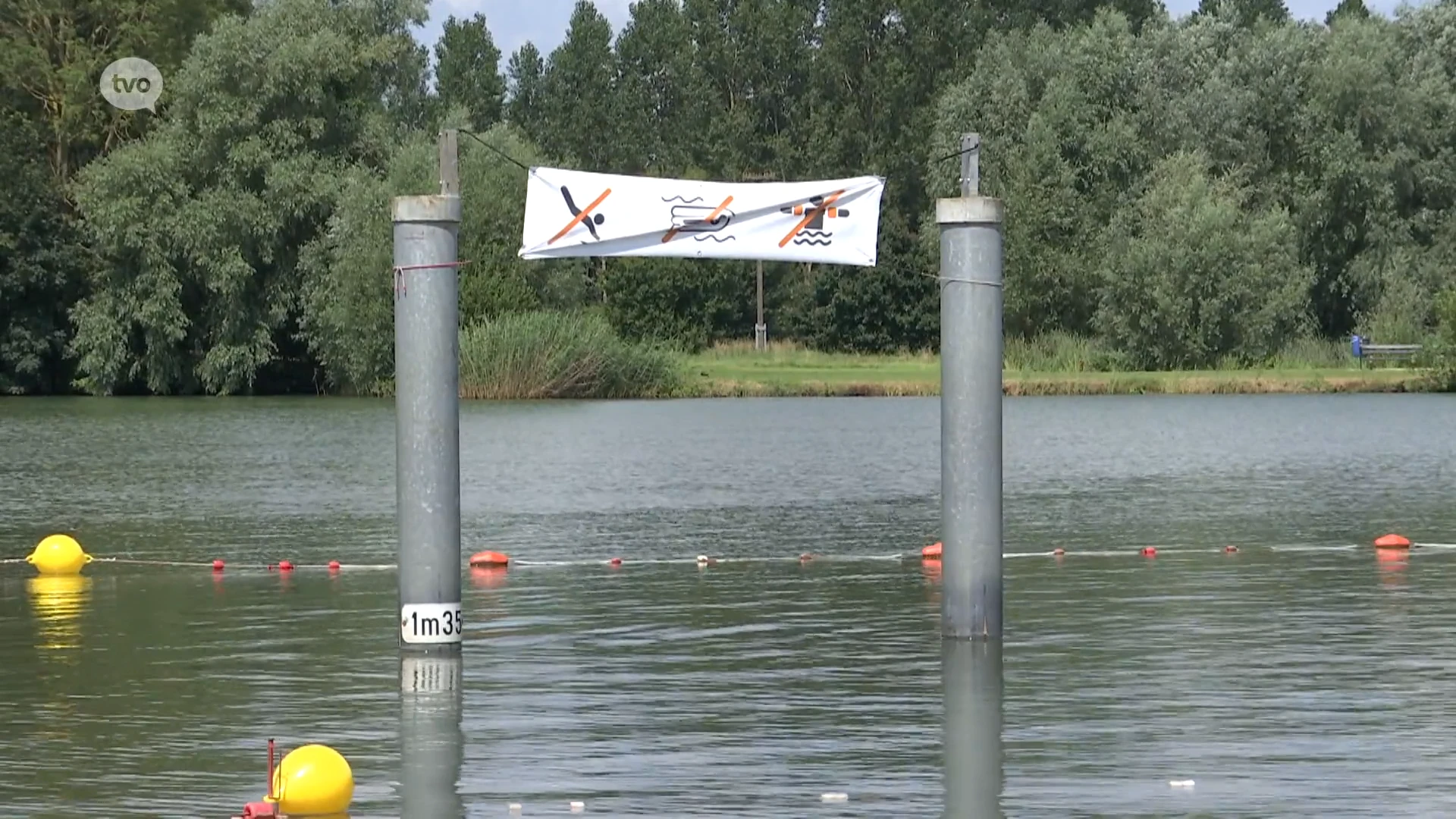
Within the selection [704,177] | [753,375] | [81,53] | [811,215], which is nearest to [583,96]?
[704,177]

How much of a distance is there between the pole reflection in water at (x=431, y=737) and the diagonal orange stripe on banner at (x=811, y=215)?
340cm

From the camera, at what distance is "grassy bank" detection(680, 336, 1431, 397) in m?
71.5

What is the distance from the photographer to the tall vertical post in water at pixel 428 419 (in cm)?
1471

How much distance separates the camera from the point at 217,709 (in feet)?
42.3

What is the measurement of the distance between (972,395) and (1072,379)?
59.6 metres

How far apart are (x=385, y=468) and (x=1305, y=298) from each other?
170 feet

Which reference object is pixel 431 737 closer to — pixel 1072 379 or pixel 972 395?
pixel 972 395

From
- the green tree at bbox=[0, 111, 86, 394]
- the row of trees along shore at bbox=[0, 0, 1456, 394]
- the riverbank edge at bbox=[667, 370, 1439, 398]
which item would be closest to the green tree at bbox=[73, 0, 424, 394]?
the row of trees along shore at bbox=[0, 0, 1456, 394]

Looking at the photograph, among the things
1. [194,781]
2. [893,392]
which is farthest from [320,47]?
[194,781]

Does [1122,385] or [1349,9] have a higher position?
[1349,9]

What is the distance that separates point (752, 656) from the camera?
49.0ft

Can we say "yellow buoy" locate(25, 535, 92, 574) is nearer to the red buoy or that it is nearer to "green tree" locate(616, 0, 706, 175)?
the red buoy

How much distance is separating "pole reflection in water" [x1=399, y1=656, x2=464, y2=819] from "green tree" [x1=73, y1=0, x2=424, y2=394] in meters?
62.8

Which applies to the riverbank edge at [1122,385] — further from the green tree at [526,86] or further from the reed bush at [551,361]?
the green tree at [526,86]
